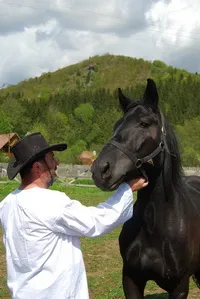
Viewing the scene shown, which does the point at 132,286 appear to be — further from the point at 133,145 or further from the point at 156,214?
the point at 133,145

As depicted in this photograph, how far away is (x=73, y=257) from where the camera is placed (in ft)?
10.2

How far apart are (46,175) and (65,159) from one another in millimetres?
57687

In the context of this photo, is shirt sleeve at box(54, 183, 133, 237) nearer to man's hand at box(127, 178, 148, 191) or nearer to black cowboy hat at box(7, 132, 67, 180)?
man's hand at box(127, 178, 148, 191)

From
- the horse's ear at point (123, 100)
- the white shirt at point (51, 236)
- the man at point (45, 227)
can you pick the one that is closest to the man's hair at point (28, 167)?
the man at point (45, 227)

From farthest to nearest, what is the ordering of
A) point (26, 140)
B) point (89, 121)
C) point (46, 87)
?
point (46, 87) < point (89, 121) < point (26, 140)

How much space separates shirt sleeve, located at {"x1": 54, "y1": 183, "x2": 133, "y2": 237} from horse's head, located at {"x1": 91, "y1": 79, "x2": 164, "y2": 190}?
206 mm

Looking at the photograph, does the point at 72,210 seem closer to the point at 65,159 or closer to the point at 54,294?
the point at 54,294

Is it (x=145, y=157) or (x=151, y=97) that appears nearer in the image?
(x=145, y=157)

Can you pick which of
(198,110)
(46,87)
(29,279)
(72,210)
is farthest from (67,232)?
(46,87)

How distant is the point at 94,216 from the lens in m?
3.01

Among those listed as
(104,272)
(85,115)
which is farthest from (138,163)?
(85,115)

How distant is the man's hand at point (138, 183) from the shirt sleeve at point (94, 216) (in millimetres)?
138

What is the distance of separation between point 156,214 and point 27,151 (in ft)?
4.73

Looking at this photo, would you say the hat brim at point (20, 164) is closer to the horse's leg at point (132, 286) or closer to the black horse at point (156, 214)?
the black horse at point (156, 214)
